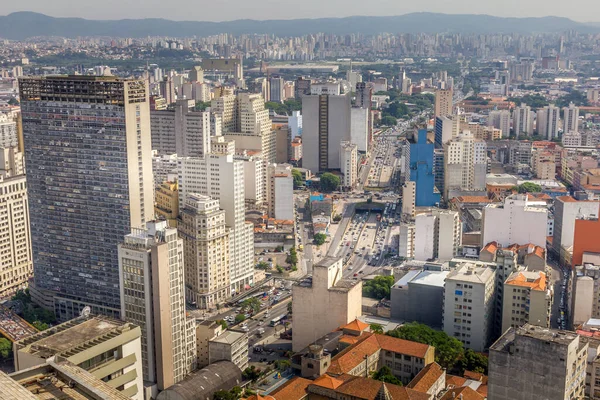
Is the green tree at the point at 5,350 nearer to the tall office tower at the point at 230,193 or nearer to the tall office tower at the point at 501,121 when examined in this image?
the tall office tower at the point at 230,193

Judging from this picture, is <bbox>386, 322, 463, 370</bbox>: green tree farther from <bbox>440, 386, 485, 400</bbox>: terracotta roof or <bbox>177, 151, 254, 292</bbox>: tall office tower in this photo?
<bbox>177, 151, 254, 292</bbox>: tall office tower

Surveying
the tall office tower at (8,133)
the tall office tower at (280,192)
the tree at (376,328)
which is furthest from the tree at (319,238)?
the tall office tower at (8,133)

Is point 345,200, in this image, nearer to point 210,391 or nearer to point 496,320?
point 496,320

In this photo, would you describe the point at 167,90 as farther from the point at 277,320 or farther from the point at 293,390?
the point at 293,390

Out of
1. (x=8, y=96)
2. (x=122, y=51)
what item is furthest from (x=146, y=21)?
(x=8, y=96)

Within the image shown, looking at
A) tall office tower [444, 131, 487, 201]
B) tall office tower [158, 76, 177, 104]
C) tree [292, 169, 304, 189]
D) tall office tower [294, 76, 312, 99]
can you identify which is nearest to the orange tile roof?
tall office tower [444, 131, 487, 201]
